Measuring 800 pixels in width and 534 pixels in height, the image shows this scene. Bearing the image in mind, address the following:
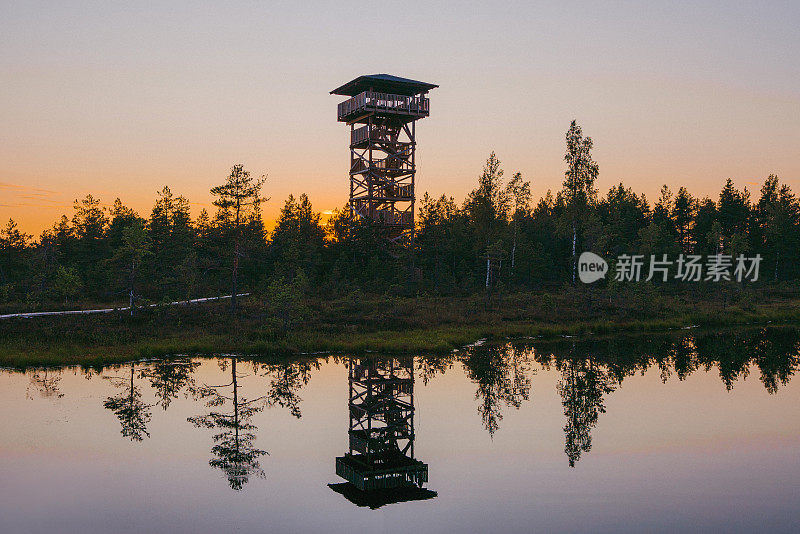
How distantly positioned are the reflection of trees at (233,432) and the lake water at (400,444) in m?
0.08

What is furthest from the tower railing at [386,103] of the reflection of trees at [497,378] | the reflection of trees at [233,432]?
the reflection of trees at [233,432]

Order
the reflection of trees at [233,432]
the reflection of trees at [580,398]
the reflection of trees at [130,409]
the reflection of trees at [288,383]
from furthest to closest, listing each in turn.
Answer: the reflection of trees at [288,383] < the reflection of trees at [130,409] < the reflection of trees at [580,398] < the reflection of trees at [233,432]

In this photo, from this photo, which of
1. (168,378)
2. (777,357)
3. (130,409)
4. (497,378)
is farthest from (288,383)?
(777,357)

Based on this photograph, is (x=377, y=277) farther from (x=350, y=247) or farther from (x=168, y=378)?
(x=168, y=378)

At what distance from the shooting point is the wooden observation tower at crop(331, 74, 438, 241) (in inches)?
2500

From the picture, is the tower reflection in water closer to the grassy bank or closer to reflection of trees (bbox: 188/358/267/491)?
reflection of trees (bbox: 188/358/267/491)

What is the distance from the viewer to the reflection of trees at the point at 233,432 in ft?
52.5

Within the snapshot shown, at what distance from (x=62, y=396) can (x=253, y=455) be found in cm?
1101

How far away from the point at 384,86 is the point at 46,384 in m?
46.6

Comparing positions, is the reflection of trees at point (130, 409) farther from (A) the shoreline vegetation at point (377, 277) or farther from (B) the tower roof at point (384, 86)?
Answer: (B) the tower roof at point (384, 86)

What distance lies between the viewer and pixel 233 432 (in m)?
19.6

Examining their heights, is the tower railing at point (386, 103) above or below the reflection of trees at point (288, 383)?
above

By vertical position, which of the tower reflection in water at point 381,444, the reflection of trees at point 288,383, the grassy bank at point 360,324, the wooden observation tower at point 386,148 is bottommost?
the tower reflection in water at point 381,444

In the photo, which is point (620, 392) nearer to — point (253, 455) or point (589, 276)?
point (253, 455)
